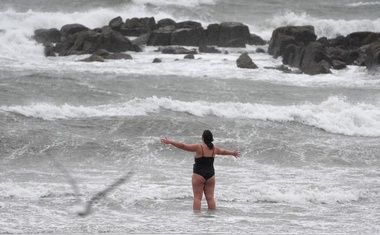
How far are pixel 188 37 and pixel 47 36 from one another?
6.39 metres

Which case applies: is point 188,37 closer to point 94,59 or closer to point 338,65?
point 94,59

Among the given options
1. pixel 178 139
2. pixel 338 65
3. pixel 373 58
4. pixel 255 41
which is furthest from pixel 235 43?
pixel 178 139

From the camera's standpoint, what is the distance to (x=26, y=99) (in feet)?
67.9

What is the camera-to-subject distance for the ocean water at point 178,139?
1048 cm

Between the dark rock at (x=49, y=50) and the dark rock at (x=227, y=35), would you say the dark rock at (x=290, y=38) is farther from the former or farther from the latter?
the dark rock at (x=49, y=50)

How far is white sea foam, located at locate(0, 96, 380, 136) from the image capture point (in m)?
18.8

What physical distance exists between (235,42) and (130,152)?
64.5 ft

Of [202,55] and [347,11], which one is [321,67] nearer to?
[202,55]

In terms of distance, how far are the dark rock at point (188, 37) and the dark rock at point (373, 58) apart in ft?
28.1

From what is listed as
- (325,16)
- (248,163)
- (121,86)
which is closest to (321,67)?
(121,86)

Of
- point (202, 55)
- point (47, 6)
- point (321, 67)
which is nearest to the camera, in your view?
point (321, 67)

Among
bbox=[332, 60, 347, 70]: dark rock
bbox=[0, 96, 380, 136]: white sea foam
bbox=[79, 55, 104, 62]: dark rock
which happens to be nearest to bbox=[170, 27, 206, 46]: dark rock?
bbox=[79, 55, 104, 62]: dark rock

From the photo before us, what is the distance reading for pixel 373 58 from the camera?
93.1 feet

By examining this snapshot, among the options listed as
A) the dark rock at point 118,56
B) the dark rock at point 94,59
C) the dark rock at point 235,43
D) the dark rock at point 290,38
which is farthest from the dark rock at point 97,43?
the dark rock at point 290,38
